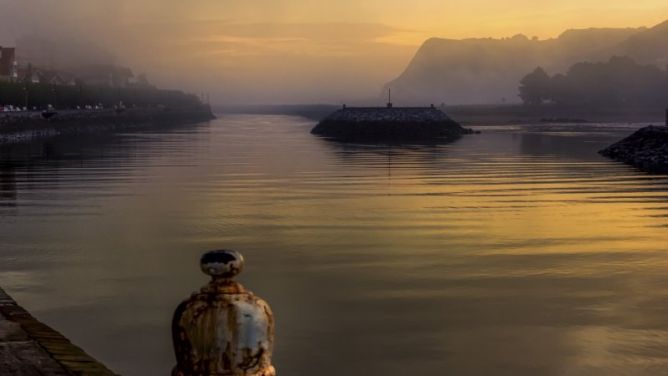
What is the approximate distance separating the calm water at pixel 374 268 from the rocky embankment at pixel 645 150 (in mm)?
20253

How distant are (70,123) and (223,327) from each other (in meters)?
128

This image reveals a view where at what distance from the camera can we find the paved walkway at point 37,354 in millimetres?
9094

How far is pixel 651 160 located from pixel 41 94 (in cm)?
10271

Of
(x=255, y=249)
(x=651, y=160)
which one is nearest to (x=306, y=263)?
(x=255, y=249)

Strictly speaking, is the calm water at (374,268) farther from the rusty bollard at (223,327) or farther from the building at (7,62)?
the building at (7,62)

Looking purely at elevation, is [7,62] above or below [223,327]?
above

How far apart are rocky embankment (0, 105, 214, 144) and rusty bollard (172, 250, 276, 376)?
90.2 meters

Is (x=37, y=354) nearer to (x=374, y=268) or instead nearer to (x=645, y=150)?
(x=374, y=268)

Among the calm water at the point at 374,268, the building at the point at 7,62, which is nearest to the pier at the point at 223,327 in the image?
the calm water at the point at 374,268

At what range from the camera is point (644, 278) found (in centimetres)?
1953

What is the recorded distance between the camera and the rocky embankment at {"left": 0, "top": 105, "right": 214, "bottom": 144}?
9588 centimetres

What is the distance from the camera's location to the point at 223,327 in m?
5.32

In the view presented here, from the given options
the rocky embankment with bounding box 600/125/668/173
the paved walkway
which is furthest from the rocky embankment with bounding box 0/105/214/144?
the paved walkway

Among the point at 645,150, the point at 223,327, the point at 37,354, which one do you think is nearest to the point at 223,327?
the point at 223,327
